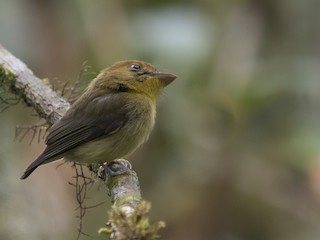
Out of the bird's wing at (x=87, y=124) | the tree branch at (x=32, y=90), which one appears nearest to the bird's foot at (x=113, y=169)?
the bird's wing at (x=87, y=124)

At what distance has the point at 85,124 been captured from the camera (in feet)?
15.5

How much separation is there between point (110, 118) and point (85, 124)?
0.55ft

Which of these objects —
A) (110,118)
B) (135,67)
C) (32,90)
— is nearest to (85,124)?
(110,118)

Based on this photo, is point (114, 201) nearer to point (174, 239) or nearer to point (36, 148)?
point (174, 239)

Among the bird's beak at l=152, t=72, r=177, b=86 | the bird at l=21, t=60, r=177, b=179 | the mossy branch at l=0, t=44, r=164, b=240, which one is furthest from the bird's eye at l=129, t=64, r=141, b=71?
the mossy branch at l=0, t=44, r=164, b=240

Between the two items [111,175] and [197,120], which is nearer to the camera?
[111,175]

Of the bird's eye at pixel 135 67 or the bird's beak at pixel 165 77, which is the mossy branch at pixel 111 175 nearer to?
the bird's eye at pixel 135 67

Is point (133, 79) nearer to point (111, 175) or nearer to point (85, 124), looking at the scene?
point (85, 124)

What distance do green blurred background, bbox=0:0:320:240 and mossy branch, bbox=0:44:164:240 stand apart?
41.2 inches

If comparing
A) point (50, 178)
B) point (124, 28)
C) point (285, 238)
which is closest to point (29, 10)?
point (124, 28)

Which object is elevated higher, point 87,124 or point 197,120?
point 197,120

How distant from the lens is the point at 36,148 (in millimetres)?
6312

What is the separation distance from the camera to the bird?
458cm

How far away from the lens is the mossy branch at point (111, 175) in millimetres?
2779
